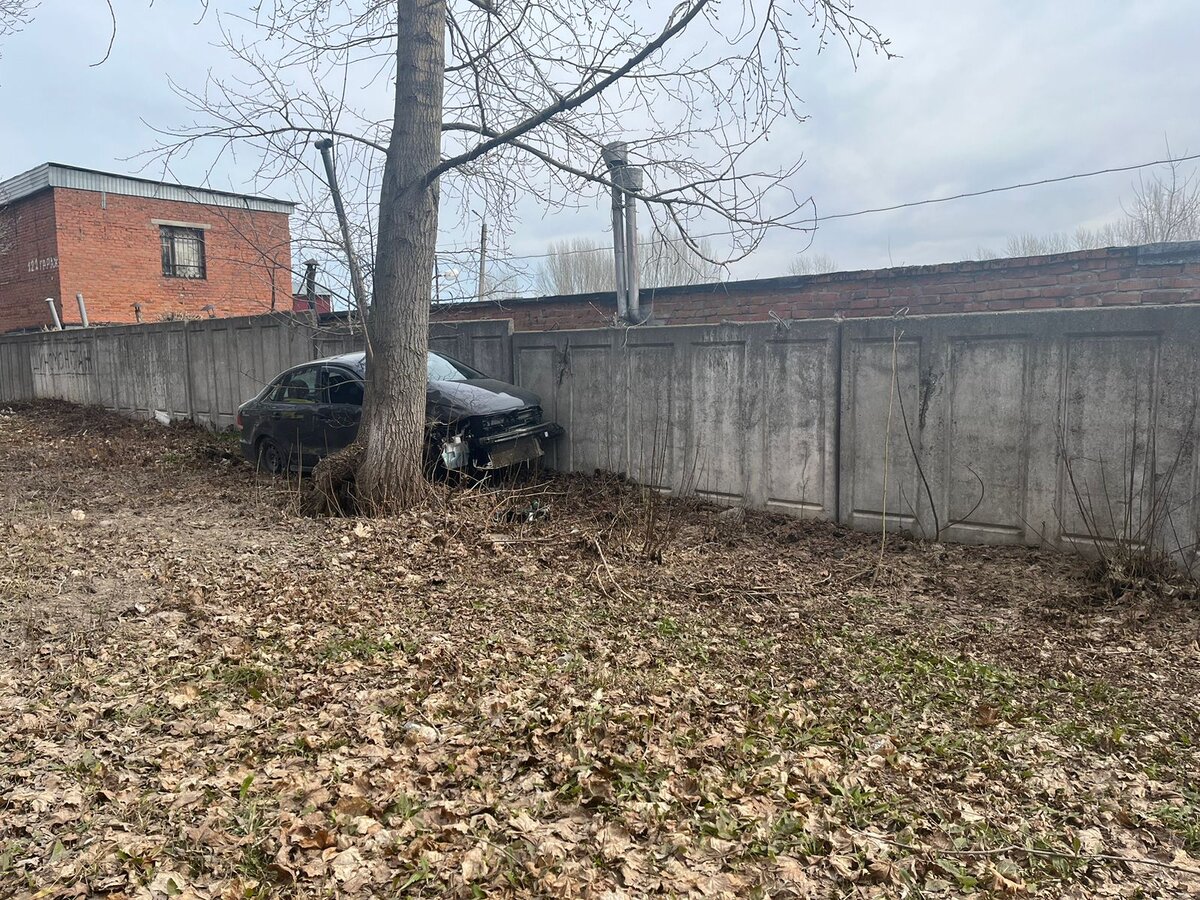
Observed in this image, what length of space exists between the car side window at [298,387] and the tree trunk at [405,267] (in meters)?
2.66

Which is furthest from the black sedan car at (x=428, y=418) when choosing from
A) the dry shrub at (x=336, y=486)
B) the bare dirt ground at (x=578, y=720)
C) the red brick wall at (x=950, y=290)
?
the red brick wall at (x=950, y=290)

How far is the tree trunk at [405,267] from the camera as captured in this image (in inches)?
273

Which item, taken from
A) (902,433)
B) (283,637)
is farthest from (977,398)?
(283,637)

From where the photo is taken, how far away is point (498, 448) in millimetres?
8164

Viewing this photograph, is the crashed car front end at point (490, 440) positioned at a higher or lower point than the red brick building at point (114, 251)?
lower

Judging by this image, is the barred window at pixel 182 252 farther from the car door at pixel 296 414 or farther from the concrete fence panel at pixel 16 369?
the car door at pixel 296 414

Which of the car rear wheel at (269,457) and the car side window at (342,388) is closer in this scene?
the car side window at (342,388)

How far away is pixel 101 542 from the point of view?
6.08 m

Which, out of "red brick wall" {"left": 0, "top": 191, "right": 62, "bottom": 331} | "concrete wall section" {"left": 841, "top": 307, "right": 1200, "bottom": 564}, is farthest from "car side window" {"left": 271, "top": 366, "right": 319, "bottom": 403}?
"red brick wall" {"left": 0, "top": 191, "right": 62, "bottom": 331}

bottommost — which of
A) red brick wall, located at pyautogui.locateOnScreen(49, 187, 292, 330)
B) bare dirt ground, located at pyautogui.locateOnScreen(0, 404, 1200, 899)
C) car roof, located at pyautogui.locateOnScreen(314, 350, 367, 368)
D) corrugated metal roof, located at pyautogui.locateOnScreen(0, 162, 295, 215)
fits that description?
bare dirt ground, located at pyautogui.locateOnScreen(0, 404, 1200, 899)

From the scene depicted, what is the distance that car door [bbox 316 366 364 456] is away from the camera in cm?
886

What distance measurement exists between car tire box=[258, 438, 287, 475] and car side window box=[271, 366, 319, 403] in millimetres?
578

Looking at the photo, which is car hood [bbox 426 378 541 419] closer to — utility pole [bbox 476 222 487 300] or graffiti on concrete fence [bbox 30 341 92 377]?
utility pole [bbox 476 222 487 300]

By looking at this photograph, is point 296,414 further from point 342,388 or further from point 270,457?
point 270,457
